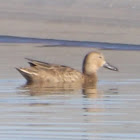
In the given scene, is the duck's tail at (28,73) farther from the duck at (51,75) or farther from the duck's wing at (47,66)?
the duck's wing at (47,66)

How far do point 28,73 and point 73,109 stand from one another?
118 inches

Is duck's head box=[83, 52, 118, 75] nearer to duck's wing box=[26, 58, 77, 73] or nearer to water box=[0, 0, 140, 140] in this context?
water box=[0, 0, 140, 140]

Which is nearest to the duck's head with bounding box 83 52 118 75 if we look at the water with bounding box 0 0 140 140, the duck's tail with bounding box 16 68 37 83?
the water with bounding box 0 0 140 140

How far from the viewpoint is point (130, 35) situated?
18.2 m

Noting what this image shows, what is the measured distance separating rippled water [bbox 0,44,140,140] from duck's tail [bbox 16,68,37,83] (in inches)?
4.4

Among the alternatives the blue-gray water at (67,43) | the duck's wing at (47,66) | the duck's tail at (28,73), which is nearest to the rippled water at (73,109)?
the duck's tail at (28,73)

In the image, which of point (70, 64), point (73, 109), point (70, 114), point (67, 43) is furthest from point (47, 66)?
point (67, 43)

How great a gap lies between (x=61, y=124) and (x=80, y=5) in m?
13.5

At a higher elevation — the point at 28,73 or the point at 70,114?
the point at 28,73

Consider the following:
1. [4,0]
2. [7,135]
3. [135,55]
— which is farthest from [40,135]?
[4,0]

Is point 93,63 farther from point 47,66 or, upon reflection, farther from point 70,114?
point 70,114

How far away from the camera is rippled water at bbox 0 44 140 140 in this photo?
8266mm

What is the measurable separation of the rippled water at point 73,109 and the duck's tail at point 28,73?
11cm

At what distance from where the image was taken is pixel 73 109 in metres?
9.76
